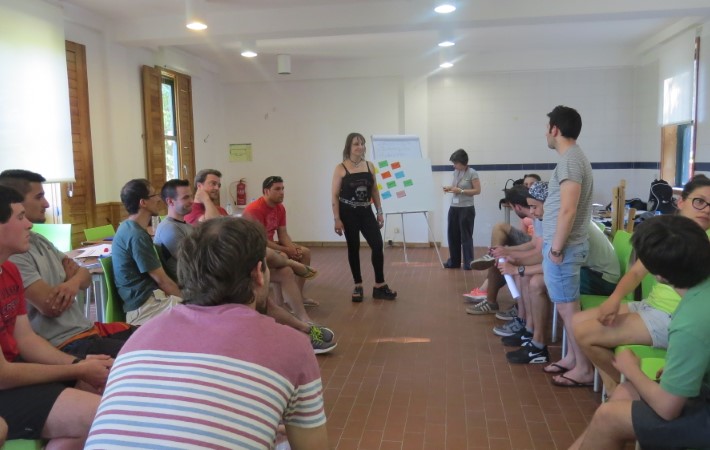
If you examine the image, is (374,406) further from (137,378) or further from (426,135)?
(426,135)

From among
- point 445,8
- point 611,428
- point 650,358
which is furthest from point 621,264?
point 445,8

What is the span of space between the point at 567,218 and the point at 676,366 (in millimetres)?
1394

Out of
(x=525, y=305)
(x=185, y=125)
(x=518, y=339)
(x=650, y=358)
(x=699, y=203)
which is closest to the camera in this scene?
(x=650, y=358)

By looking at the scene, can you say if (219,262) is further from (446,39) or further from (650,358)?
(446,39)

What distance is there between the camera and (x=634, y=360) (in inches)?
71.8

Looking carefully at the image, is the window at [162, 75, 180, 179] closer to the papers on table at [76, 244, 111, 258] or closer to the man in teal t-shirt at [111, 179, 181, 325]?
the papers on table at [76, 244, 111, 258]

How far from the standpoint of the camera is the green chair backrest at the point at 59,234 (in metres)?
4.10

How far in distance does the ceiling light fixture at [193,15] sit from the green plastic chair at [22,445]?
13.6 feet

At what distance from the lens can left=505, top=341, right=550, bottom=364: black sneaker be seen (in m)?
3.43

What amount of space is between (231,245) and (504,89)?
7082 mm

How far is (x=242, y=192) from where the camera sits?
8.39 meters

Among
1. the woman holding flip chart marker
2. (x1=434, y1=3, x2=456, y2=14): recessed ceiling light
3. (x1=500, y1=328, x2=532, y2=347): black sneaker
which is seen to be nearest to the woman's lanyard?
the woman holding flip chart marker

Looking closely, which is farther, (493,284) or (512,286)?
(493,284)

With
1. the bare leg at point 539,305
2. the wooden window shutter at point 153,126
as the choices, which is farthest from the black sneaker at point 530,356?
the wooden window shutter at point 153,126
